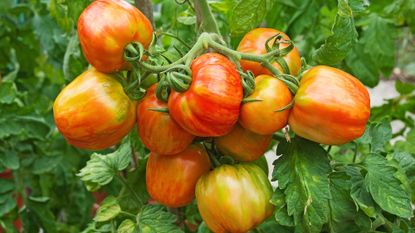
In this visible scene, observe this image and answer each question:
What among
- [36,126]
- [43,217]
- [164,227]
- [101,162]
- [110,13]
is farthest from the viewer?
[36,126]

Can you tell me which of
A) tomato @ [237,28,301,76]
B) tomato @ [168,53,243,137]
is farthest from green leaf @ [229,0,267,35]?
tomato @ [168,53,243,137]

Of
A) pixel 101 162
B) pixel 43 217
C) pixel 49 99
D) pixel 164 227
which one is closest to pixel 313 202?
pixel 164 227

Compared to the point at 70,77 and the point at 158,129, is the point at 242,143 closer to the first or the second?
the point at 158,129

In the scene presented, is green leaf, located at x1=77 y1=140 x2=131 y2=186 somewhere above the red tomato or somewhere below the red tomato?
below

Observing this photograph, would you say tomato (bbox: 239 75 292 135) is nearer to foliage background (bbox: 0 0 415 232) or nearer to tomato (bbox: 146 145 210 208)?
tomato (bbox: 146 145 210 208)

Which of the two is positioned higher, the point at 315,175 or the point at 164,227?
the point at 315,175

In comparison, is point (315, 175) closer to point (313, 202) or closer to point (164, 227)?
point (313, 202)
